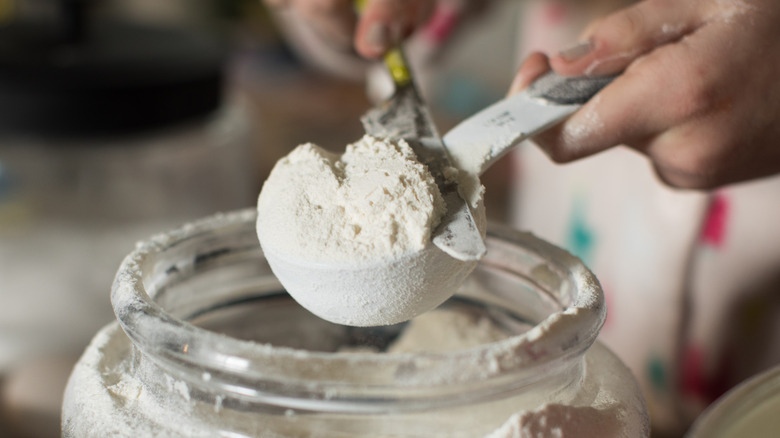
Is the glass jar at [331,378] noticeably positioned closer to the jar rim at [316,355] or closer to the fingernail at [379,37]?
the jar rim at [316,355]

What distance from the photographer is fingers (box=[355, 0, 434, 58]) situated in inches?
18.3

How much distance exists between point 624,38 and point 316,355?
0.21 m

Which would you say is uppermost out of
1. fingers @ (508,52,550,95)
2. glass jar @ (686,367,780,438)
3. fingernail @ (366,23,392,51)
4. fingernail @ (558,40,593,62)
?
fingernail @ (366,23,392,51)

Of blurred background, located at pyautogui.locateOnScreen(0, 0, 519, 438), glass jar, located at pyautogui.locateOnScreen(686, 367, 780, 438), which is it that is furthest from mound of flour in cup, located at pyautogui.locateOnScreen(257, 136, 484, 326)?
blurred background, located at pyautogui.locateOnScreen(0, 0, 519, 438)

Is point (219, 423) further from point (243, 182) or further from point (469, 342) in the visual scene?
point (243, 182)

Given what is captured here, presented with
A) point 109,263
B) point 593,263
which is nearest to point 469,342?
point 593,263

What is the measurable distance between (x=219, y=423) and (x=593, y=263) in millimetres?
525

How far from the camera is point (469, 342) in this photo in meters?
0.37

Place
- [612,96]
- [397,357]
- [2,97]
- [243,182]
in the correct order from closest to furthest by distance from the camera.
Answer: [397,357]
[612,96]
[2,97]
[243,182]

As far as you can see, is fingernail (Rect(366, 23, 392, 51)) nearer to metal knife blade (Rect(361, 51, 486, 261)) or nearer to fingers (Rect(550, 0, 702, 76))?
metal knife blade (Rect(361, 51, 486, 261))

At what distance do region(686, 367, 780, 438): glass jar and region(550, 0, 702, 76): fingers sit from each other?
0.50ft

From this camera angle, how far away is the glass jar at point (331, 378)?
24 centimetres

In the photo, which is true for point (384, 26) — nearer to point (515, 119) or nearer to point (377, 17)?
point (377, 17)

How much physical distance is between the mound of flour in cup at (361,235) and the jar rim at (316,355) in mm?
40
